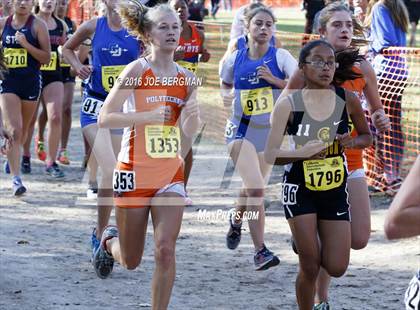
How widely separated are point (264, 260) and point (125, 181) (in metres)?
1.89

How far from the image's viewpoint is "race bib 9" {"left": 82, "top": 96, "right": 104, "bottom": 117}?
26.8 ft

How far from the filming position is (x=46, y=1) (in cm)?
1123

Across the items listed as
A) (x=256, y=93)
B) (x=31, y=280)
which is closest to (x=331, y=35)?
(x=256, y=93)

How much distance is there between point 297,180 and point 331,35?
1.29 meters

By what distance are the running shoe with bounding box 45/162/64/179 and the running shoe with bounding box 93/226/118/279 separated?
475 cm

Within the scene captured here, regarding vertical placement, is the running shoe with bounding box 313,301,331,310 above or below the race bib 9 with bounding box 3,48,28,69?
below

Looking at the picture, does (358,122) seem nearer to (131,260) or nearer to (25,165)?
(131,260)

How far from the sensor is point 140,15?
6.32m

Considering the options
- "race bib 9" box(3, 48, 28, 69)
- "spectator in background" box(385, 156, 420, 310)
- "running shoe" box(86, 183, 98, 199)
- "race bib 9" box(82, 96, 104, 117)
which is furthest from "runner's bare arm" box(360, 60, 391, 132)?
"race bib 9" box(3, 48, 28, 69)

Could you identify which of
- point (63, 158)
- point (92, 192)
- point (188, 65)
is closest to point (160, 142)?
point (188, 65)

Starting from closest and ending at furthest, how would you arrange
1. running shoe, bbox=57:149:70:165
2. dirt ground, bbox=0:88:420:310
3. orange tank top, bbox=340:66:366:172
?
orange tank top, bbox=340:66:366:172
dirt ground, bbox=0:88:420:310
running shoe, bbox=57:149:70:165

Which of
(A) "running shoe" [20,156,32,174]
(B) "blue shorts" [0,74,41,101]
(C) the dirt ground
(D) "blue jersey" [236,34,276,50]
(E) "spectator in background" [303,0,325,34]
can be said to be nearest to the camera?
(C) the dirt ground

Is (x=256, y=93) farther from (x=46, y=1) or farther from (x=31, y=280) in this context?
(x=46, y=1)

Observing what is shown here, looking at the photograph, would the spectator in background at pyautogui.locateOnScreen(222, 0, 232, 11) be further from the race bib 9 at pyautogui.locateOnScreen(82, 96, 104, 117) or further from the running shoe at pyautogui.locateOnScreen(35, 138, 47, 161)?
the race bib 9 at pyautogui.locateOnScreen(82, 96, 104, 117)
